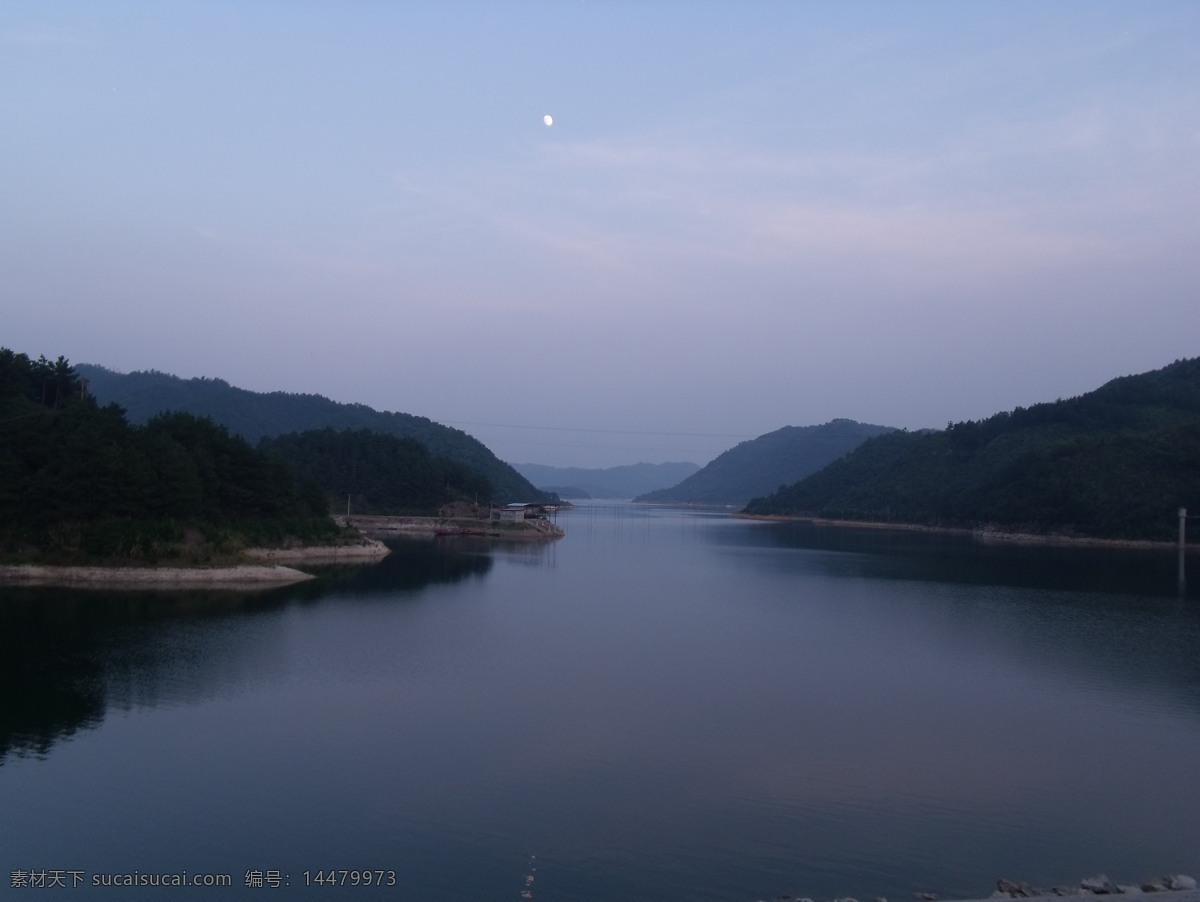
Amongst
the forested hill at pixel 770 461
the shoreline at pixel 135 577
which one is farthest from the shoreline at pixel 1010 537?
the shoreline at pixel 135 577

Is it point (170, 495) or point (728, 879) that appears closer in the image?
point (728, 879)

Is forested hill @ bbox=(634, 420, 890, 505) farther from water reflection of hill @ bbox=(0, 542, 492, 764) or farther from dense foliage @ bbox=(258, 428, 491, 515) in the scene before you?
water reflection of hill @ bbox=(0, 542, 492, 764)

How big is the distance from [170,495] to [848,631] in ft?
64.1

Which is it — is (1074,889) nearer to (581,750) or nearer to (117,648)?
(581,750)

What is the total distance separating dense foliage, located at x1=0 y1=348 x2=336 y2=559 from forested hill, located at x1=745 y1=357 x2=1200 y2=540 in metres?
52.3

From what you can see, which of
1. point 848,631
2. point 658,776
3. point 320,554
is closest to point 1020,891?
point 658,776

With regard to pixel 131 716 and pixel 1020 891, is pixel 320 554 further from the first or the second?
pixel 1020 891

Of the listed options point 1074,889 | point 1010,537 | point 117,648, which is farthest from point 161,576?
point 1010,537

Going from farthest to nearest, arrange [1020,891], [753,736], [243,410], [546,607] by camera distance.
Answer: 1. [243,410]
2. [546,607]
3. [753,736]
4. [1020,891]

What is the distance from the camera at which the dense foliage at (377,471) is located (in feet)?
206

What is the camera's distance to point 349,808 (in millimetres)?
9328

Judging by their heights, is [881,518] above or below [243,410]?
below

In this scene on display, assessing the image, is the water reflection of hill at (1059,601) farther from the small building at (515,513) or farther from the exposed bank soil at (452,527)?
the small building at (515,513)

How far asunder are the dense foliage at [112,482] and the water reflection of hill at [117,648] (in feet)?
7.96
